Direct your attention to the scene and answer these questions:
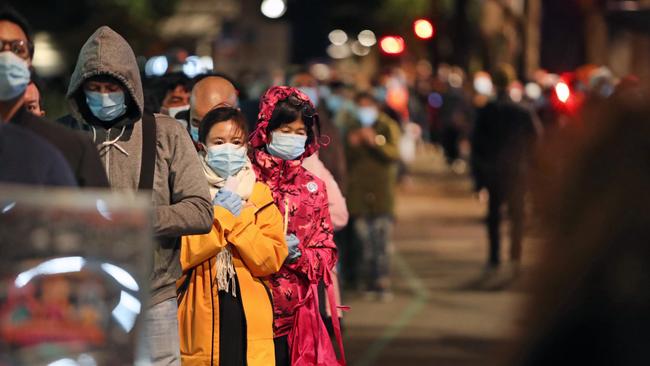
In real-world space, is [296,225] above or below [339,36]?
below

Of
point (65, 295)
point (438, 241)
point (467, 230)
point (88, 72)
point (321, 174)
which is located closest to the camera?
point (65, 295)

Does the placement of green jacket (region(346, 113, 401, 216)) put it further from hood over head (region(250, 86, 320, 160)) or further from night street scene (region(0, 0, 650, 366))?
hood over head (region(250, 86, 320, 160))

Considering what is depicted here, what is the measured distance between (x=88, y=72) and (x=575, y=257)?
3.74 m

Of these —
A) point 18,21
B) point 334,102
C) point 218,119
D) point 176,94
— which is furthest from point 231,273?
point 334,102

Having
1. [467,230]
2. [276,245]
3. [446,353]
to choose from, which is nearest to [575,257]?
[276,245]

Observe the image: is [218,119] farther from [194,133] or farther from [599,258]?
[599,258]

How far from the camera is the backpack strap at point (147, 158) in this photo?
17.1 ft

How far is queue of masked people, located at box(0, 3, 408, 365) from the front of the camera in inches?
199

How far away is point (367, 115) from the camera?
14.7 meters

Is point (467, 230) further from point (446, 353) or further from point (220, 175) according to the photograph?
point (220, 175)

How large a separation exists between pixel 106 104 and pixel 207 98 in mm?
1671

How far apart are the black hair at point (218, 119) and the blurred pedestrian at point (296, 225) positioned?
37 cm

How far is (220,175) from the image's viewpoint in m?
6.00

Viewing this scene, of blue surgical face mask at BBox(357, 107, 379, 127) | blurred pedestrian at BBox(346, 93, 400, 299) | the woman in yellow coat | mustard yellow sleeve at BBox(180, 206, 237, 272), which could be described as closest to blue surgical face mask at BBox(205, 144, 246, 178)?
the woman in yellow coat
